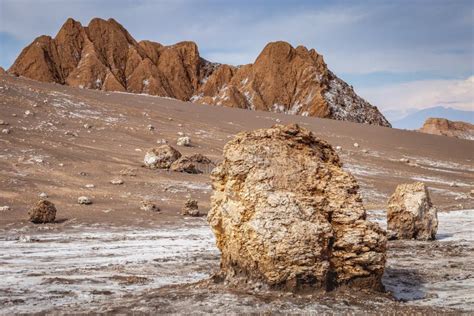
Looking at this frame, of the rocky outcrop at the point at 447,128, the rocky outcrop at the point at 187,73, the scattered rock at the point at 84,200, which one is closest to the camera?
the scattered rock at the point at 84,200

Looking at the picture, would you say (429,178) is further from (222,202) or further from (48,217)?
(222,202)

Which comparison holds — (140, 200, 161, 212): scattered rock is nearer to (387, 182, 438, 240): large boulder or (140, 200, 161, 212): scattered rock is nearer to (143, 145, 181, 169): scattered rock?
(143, 145, 181, 169): scattered rock

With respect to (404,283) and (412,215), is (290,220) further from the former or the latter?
(412,215)

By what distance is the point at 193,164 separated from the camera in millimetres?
22719

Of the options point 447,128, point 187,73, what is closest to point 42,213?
point 187,73

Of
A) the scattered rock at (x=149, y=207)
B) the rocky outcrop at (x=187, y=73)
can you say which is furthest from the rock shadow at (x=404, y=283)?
the rocky outcrop at (x=187, y=73)

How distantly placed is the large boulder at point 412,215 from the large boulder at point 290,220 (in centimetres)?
542

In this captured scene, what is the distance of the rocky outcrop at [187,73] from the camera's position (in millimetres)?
75500

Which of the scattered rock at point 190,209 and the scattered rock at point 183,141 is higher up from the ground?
the scattered rock at point 183,141

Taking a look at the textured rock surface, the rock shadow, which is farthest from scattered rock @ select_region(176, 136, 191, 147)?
the rock shadow

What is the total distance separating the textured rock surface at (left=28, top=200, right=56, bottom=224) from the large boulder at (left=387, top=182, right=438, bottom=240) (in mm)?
7724

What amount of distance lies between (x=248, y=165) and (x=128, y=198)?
35.2 ft

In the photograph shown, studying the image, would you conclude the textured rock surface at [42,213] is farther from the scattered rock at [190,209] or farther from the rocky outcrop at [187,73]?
the rocky outcrop at [187,73]

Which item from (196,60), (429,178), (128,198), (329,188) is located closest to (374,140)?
(429,178)
